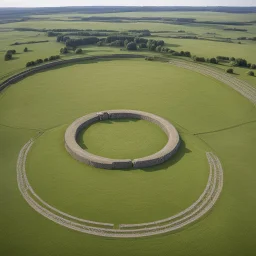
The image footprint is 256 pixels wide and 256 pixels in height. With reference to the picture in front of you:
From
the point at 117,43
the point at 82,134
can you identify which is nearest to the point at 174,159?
the point at 82,134

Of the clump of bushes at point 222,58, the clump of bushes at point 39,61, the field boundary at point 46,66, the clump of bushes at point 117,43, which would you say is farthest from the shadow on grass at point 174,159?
the clump of bushes at point 117,43

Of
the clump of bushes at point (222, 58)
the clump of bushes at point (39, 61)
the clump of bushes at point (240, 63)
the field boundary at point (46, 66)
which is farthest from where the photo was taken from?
the clump of bushes at point (222, 58)

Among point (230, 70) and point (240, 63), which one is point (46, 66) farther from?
point (240, 63)

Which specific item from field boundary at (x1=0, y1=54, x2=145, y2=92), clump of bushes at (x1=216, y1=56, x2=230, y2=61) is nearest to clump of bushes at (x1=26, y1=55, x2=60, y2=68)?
field boundary at (x1=0, y1=54, x2=145, y2=92)

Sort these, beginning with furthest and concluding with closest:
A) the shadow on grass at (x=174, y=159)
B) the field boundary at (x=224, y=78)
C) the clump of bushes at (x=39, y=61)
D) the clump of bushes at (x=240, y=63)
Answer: the clump of bushes at (x=39, y=61) < the clump of bushes at (x=240, y=63) < the field boundary at (x=224, y=78) < the shadow on grass at (x=174, y=159)

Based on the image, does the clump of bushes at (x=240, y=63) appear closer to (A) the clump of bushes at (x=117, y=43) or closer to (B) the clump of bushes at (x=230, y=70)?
(B) the clump of bushes at (x=230, y=70)
